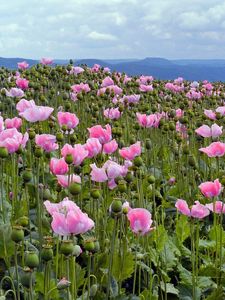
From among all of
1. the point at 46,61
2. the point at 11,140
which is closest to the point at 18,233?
the point at 11,140

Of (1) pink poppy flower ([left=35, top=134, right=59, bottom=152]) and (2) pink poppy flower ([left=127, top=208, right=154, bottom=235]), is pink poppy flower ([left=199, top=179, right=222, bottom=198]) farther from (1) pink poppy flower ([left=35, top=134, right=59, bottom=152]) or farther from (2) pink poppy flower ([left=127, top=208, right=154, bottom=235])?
(1) pink poppy flower ([left=35, top=134, right=59, bottom=152])

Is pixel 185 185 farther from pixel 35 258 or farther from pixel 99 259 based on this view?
pixel 35 258

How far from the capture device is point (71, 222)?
2094 millimetres

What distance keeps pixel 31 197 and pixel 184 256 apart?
3.75 ft

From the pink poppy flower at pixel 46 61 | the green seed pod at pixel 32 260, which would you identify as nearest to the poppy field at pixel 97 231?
the green seed pod at pixel 32 260

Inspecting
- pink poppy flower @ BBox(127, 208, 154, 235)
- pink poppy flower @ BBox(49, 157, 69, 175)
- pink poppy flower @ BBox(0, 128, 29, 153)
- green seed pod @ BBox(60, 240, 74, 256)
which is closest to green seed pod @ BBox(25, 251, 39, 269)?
green seed pod @ BBox(60, 240, 74, 256)

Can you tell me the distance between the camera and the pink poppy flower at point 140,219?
2.55m

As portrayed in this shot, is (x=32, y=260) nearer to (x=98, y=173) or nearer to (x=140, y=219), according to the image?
(x=140, y=219)

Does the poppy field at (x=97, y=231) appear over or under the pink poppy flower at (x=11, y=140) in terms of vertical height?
under

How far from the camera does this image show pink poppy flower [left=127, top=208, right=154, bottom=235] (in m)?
A: 2.55

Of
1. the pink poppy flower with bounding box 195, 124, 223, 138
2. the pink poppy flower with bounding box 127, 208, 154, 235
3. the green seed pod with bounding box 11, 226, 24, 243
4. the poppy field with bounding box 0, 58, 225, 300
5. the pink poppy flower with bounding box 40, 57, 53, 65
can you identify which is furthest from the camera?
the pink poppy flower with bounding box 40, 57, 53, 65

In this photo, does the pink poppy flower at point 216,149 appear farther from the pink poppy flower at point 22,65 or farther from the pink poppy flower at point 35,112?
the pink poppy flower at point 22,65

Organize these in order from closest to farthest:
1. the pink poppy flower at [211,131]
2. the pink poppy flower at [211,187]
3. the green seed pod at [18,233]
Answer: the green seed pod at [18,233], the pink poppy flower at [211,187], the pink poppy flower at [211,131]

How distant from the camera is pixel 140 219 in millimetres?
2572
